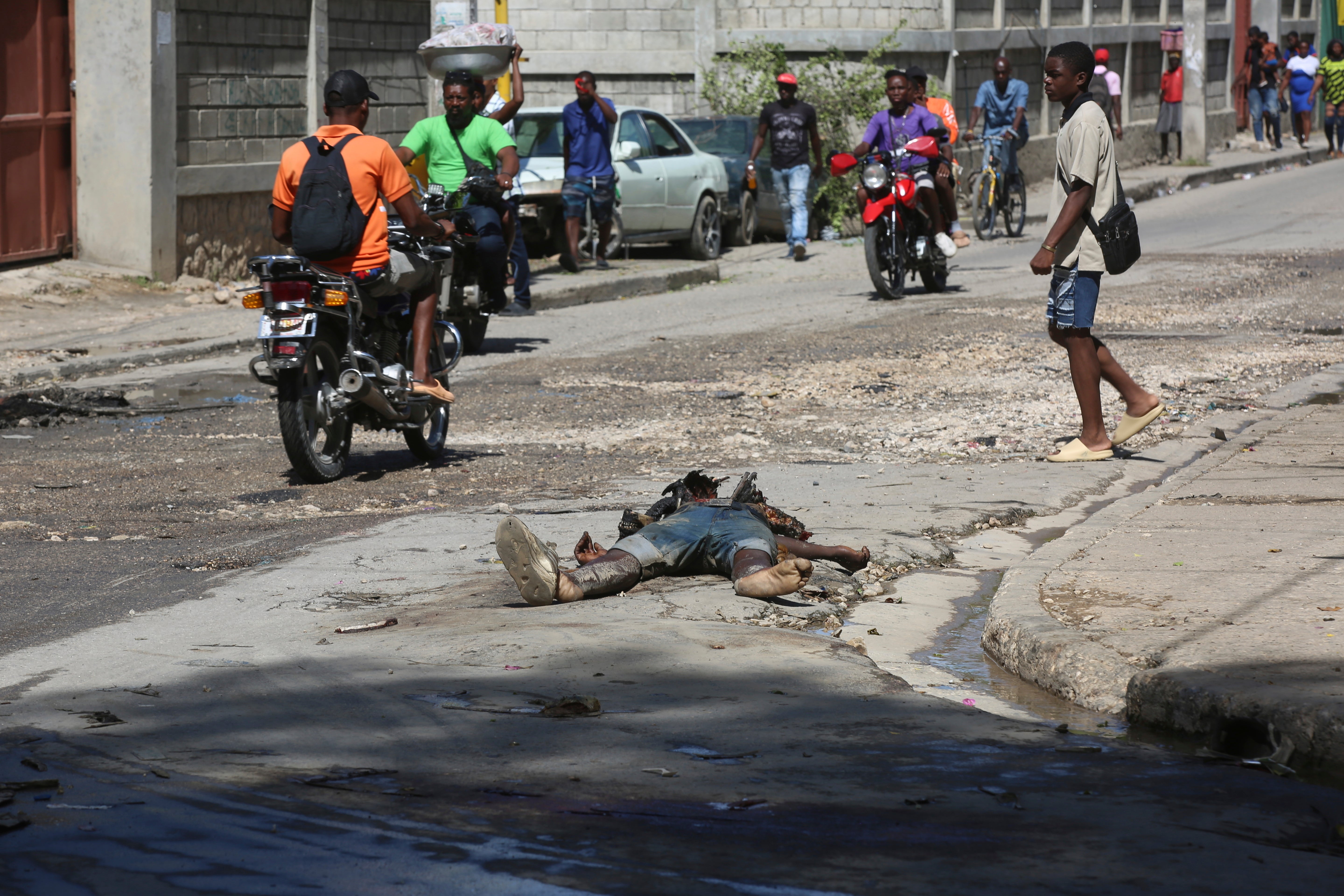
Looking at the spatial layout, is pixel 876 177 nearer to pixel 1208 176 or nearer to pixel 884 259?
pixel 884 259

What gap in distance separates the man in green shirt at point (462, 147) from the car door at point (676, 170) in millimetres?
7266

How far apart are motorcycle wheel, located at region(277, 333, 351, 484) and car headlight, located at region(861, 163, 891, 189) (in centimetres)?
748

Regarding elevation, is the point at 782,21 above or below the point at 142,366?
above

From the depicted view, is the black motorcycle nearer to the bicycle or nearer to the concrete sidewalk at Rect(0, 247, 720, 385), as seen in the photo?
the concrete sidewalk at Rect(0, 247, 720, 385)

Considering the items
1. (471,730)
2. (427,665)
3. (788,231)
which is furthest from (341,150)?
(788,231)

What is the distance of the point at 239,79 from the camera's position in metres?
15.9

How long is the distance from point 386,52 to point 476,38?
15.1ft

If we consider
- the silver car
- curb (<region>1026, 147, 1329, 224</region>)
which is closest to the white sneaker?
the silver car

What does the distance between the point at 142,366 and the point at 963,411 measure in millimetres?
5843

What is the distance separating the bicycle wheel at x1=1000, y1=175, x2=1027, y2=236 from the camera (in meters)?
20.3

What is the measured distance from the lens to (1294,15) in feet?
139

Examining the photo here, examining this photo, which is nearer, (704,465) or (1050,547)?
(1050,547)

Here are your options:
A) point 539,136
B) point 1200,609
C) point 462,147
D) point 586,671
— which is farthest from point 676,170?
point 586,671

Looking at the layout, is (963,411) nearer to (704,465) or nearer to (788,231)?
(704,465)
